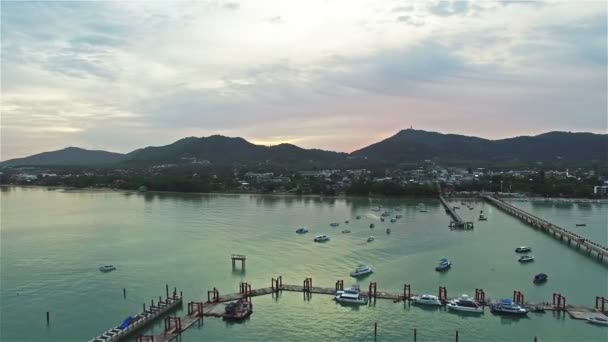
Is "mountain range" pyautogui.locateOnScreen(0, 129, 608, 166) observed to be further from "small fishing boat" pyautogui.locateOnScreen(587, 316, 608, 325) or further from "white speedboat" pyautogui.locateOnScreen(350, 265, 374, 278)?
"small fishing boat" pyautogui.locateOnScreen(587, 316, 608, 325)

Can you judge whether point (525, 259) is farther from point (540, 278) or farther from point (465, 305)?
point (465, 305)

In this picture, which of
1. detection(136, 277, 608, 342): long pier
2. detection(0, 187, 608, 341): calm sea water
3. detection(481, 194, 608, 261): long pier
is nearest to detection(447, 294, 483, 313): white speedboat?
detection(0, 187, 608, 341): calm sea water

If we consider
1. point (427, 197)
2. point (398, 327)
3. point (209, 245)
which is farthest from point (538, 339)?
point (427, 197)

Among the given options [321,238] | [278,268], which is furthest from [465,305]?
[321,238]

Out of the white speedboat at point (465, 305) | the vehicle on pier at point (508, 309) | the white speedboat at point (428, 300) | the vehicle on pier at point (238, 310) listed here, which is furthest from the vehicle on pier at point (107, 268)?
the vehicle on pier at point (508, 309)

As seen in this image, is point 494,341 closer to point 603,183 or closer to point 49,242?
point 49,242
